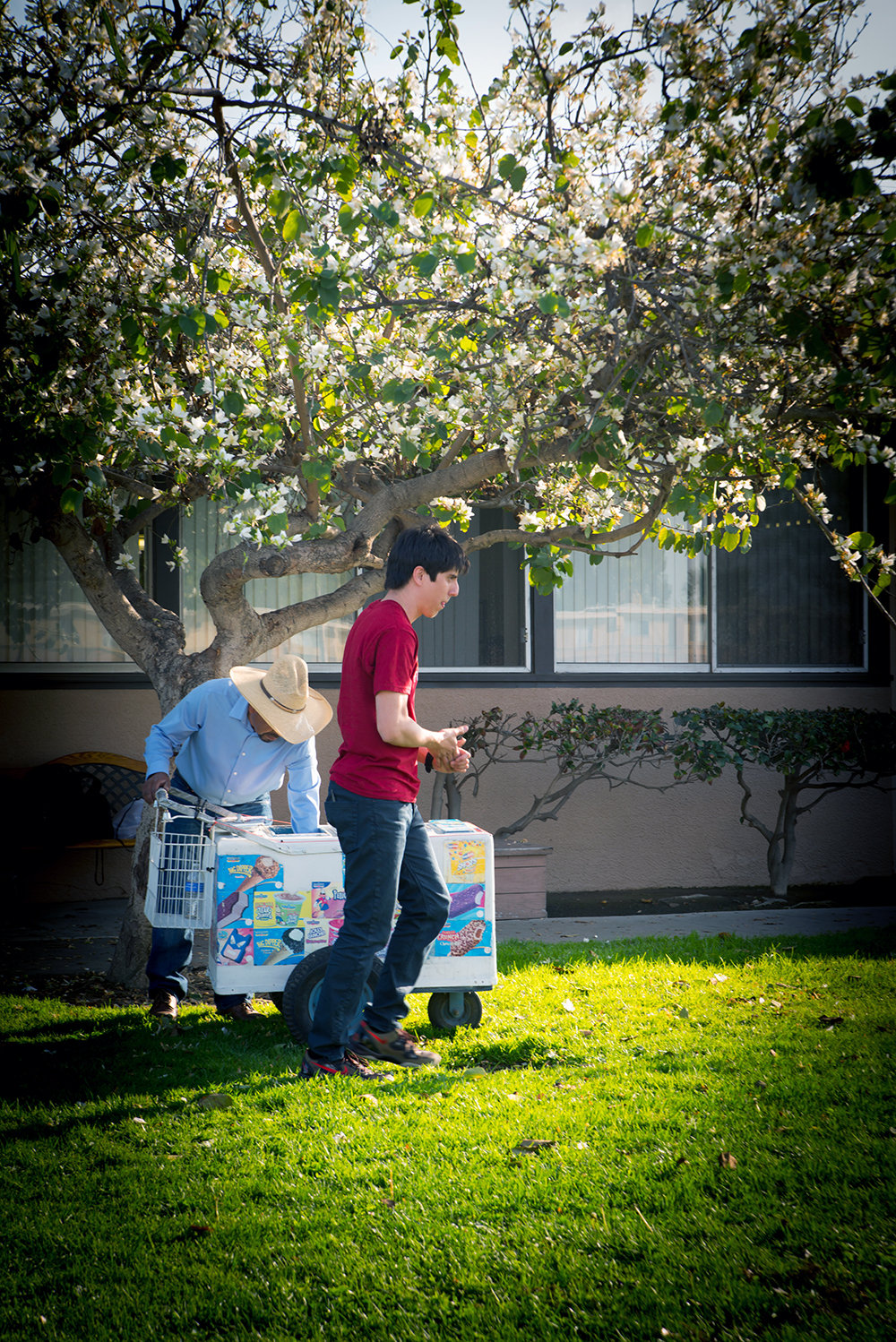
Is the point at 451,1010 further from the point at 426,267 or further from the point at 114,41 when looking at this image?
the point at 114,41

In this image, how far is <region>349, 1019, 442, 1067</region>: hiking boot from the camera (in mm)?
4180

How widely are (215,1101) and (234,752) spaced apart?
1536 millimetres

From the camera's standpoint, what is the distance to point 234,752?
187 inches

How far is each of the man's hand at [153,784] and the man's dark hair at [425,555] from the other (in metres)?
1.39

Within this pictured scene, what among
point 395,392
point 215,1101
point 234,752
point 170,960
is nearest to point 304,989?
point 215,1101

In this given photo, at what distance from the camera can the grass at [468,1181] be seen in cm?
252

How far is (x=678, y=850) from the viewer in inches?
348

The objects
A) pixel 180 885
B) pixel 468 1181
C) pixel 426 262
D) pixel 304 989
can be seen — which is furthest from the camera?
pixel 180 885

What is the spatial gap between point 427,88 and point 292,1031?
4086mm

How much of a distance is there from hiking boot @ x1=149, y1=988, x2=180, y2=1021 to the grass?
0.10 metres

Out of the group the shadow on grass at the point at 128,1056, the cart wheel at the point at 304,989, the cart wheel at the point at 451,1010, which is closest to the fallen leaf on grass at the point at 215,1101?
the shadow on grass at the point at 128,1056

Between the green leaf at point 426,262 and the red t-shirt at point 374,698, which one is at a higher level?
the green leaf at point 426,262

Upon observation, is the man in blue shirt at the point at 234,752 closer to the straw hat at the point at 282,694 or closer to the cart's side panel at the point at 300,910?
the straw hat at the point at 282,694

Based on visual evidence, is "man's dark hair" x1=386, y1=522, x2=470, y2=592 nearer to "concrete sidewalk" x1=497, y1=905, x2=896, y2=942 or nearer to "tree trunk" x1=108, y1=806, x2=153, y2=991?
"tree trunk" x1=108, y1=806, x2=153, y2=991
